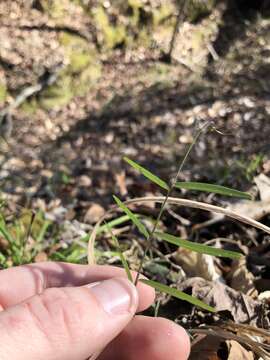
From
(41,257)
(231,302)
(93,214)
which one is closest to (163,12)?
(93,214)

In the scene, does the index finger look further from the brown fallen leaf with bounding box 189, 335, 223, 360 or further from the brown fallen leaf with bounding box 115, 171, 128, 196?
the brown fallen leaf with bounding box 115, 171, 128, 196

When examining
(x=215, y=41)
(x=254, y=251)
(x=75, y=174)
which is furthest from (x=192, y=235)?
(x=215, y=41)

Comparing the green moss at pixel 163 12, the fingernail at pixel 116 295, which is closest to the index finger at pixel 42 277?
the fingernail at pixel 116 295

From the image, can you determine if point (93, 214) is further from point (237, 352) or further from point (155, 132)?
point (155, 132)

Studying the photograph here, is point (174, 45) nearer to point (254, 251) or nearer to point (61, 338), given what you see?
point (254, 251)

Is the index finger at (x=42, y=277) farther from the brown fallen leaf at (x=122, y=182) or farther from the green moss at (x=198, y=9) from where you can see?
the green moss at (x=198, y=9)

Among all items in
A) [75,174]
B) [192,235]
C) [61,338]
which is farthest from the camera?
[75,174]

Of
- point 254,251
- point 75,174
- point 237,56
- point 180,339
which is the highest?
point 180,339

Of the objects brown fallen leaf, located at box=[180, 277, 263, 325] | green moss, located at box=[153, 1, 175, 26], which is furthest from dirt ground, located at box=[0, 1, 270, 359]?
green moss, located at box=[153, 1, 175, 26]
